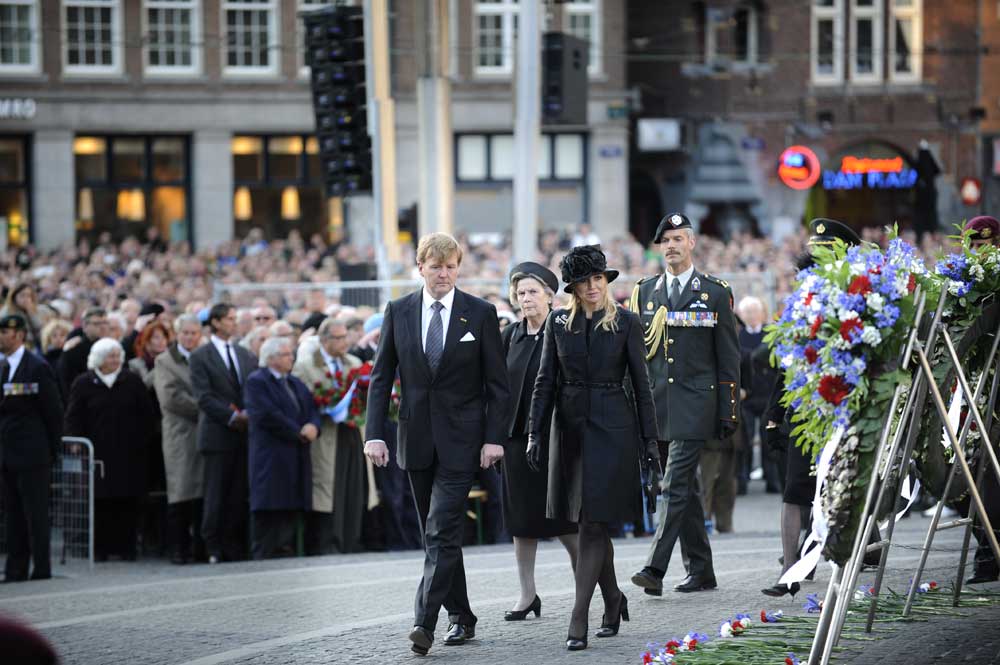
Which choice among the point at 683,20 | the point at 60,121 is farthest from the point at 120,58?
the point at 683,20

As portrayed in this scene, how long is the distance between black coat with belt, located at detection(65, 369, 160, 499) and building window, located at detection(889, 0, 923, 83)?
108ft

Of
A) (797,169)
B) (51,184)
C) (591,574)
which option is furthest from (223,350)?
(797,169)

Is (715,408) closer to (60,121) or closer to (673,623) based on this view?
(673,623)

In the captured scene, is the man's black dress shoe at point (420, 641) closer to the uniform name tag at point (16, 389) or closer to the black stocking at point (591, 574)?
the black stocking at point (591, 574)

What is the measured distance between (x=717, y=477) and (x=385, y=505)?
9.68ft

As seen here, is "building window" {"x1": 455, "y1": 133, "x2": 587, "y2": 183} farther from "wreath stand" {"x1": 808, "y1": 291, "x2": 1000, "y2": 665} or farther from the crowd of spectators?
"wreath stand" {"x1": 808, "y1": 291, "x2": 1000, "y2": 665}

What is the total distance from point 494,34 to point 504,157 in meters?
3.05

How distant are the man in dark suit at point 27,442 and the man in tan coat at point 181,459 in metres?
1.35

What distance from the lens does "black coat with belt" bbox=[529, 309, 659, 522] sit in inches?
340

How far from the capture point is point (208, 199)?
131 feet

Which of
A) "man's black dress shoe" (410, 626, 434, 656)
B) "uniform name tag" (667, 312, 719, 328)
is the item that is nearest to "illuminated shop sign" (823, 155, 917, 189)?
"uniform name tag" (667, 312, 719, 328)

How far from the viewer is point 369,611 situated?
984 centimetres

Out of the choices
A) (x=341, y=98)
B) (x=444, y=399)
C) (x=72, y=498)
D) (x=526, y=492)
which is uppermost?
(x=341, y=98)

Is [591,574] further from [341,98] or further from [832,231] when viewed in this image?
[341,98]
